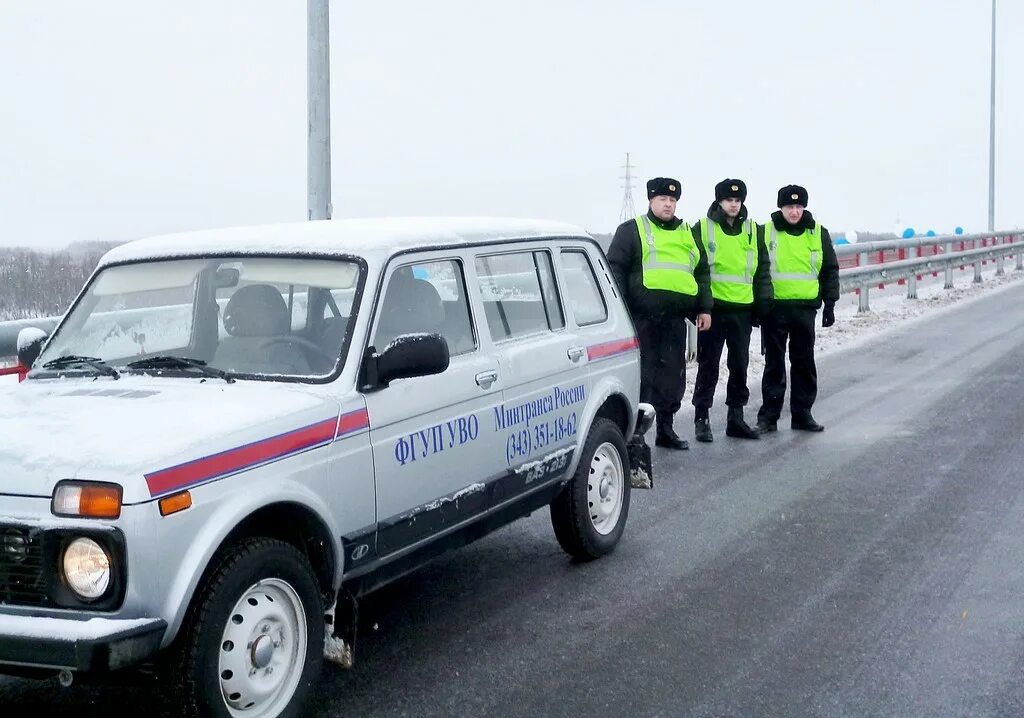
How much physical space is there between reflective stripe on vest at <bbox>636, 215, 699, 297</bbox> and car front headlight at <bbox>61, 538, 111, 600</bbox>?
20.7ft

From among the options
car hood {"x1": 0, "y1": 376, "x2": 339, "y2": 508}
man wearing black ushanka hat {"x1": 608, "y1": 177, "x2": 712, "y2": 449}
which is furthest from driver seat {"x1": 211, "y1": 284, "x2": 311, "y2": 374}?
man wearing black ushanka hat {"x1": 608, "y1": 177, "x2": 712, "y2": 449}

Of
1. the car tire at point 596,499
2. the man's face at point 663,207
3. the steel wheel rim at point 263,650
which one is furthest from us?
the man's face at point 663,207

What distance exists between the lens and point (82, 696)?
4.79m

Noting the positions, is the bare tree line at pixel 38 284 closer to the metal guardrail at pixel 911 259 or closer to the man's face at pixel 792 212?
the man's face at pixel 792 212

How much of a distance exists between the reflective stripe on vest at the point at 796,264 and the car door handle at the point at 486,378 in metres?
5.50

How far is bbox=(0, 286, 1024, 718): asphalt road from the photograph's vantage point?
477 cm

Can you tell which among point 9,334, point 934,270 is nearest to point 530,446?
point 9,334

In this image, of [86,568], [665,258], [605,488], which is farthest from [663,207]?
[86,568]

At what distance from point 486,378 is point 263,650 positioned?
5.75 feet

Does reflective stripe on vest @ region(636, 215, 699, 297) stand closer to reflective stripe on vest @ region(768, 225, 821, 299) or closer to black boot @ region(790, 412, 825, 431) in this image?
reflective stripe on vest @ region(768, 225, 821, 299)

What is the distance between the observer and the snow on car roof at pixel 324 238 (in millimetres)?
5176

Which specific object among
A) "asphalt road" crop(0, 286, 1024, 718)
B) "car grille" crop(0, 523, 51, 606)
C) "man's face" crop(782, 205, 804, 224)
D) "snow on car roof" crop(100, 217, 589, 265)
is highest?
"man's face" crop(782, 205, 804, 224)

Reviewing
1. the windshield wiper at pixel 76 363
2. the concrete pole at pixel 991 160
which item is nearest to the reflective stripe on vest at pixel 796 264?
the windshield wiper at pixel 76 363

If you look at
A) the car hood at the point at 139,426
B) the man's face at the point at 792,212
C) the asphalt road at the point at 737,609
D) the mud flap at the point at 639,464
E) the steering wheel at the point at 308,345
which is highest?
the man's face at the point at 792,212
